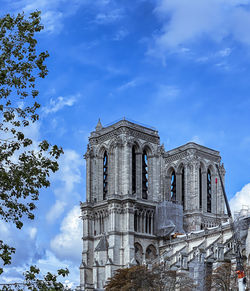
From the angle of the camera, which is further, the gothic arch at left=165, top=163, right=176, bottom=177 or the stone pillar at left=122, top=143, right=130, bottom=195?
the gothic arch at left=165, top=163, right=176, bottom=177

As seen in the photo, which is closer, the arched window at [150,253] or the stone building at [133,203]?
the stone building at [133,203]

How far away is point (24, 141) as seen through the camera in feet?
76.0

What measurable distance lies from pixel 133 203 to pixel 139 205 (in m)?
2.67

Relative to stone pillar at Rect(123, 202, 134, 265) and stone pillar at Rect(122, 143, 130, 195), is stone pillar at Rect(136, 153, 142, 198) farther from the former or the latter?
stone pillar at Rect(123, 202, 134, 265)

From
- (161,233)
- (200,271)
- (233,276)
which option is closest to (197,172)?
(161,233)

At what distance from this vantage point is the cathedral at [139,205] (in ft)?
322

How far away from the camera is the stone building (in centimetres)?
9862

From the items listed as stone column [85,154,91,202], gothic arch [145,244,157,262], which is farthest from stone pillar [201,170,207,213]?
stone column [85,154,91,202]

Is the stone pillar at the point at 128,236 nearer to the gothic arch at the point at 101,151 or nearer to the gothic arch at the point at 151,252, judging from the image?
the gothic arch at the point at 151,252

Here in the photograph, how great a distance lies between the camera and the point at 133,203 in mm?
99875

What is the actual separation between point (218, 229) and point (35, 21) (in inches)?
2945

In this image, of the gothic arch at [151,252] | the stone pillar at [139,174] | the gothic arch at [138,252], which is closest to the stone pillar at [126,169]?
the stone pillar at [139,174]

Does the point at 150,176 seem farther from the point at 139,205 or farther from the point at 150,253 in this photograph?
the point at 150,253

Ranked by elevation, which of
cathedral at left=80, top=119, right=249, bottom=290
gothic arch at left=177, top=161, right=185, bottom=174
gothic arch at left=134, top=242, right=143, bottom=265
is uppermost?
gothic arch at left=177, top=161, right=185, bottom=174
